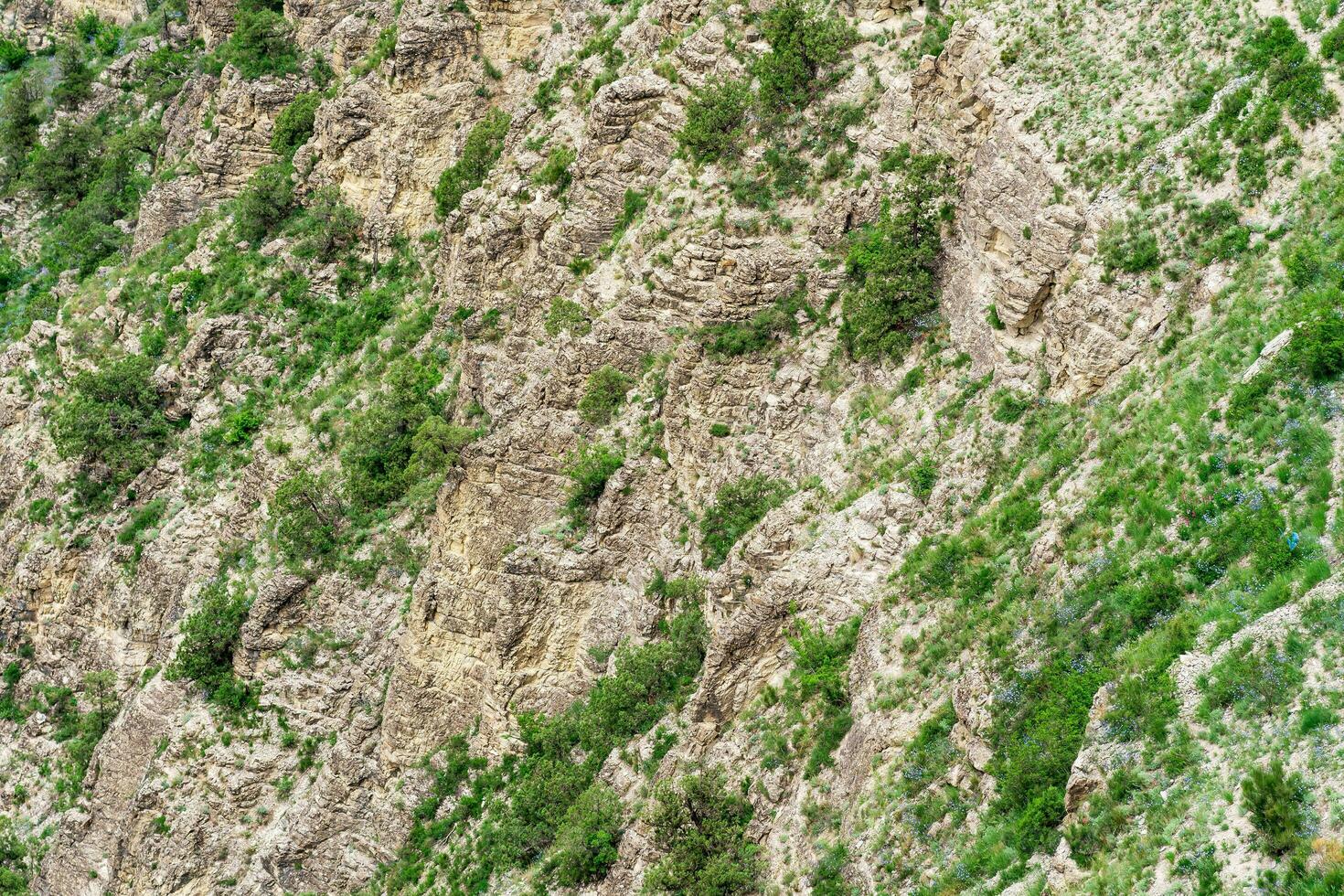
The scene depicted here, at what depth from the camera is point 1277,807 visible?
19.3 m

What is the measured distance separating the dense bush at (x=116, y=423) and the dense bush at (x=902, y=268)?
36039 mm

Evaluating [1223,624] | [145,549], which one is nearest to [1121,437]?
[1223,624]

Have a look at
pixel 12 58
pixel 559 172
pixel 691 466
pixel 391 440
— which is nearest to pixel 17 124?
pixel 12 58

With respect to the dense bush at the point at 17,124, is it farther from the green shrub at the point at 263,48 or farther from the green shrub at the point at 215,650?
the green shrub at the point at 215,650

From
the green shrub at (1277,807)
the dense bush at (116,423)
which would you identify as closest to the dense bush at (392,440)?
the dense bush at (116,423)

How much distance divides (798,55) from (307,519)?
24.6 m

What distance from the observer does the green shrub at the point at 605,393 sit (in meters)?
44.2

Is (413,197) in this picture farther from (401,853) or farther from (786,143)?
(401,853)

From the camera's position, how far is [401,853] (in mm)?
44312

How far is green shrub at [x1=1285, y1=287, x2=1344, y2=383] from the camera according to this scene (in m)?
→ 24.4

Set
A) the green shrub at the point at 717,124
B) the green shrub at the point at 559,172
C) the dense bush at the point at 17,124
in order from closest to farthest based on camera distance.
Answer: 1. the green shrub at the point at 717,124
2. the green shrub at the point at 559,172
3. the dense bush at the point at 17,124

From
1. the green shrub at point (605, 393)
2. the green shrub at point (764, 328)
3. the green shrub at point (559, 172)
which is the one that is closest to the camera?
the green shrub at point (764, 328)

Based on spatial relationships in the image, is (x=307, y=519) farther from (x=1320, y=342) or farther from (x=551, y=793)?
(x=1320, y=342)

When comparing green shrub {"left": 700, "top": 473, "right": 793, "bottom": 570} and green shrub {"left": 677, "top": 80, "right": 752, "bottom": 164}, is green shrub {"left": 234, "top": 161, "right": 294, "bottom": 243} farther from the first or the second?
green shrub {"left": 700, "top": 473, "right": 793, "bottom": 570}
